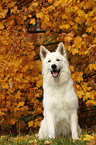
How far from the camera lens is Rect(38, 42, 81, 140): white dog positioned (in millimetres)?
4121

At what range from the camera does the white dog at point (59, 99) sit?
412 centimetres

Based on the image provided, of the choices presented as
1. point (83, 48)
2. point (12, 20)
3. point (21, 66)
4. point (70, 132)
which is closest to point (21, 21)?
point (12, 20)

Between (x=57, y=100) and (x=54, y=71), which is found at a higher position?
(x=54, y=71)

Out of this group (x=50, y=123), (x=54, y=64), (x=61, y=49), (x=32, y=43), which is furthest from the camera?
(x=32, y=43)

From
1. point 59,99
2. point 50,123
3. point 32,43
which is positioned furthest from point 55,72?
point 32,43

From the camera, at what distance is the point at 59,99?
13.5 feet

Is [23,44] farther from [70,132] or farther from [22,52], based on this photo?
[70,132]

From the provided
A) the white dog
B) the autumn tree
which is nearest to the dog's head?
the white dog

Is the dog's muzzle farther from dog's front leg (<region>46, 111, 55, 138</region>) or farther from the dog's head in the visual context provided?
dog's front leg (<region>46, 111, 55, 138</region>)

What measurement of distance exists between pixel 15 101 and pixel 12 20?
6.96 feet

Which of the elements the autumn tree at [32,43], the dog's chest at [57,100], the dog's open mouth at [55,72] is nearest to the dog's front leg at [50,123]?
the dog's chest at [57,100]

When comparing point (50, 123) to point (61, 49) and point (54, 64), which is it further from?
point (61, 49)

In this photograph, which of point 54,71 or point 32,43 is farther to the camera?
point 32,43

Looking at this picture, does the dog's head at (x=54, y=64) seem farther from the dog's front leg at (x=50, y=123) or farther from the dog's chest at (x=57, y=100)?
the dog's front leg at (x=50, y=123)
